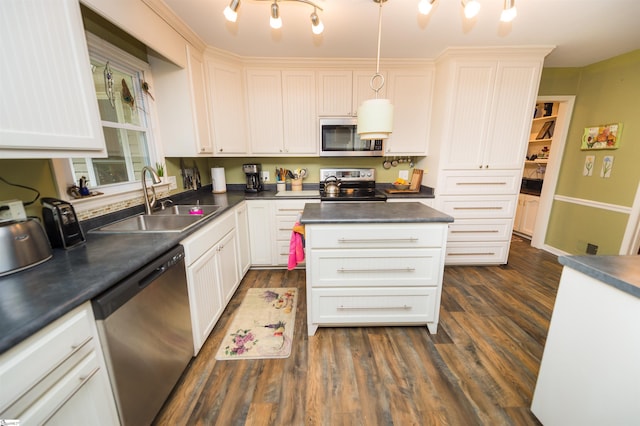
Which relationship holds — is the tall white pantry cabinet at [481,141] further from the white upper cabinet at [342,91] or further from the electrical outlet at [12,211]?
the electrical outlet at [12,211]

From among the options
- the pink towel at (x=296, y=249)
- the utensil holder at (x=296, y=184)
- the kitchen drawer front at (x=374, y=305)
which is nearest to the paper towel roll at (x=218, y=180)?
the utensil holder at (x=296, y=184)

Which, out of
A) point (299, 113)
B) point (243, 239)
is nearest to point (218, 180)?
point (243, 239)

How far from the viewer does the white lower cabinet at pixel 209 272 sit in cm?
154

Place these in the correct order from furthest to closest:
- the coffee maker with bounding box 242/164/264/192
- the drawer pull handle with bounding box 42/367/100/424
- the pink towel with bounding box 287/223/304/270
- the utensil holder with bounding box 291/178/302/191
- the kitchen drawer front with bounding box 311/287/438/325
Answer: the utensil holder with bounding box 291/178/302/191 < the coffee maker with bounding box 242/164/264/192 < the pink towel with bounding box 287/223/304/270 < the kitchen drawer front with bounding box 311/287/438/325 < the drawer pull handle with bounding box 42/367/100/424

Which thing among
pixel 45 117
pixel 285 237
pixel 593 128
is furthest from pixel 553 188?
pixel 45 117

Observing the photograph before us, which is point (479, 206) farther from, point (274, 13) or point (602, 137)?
point (274, 13)

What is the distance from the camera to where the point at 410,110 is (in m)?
2.95

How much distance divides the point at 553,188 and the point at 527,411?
3.34m

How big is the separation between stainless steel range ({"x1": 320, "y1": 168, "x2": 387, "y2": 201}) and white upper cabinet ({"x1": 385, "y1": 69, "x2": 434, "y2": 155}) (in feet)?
1.53

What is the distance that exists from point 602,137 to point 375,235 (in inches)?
133

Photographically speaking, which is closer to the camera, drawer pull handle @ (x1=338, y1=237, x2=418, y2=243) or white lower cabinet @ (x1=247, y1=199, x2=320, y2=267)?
drawer pull handle @ (x1=338, y1=237, x2=418, y2=243)

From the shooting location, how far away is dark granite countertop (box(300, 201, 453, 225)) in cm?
162

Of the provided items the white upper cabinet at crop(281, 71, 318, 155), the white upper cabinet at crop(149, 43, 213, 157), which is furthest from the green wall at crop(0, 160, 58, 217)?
the white upper cabinet at crop(281, 71, 318, 155)

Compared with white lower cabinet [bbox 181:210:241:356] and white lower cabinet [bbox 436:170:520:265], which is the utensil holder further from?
white lower cabinet [bbox 436:170:520:265]
